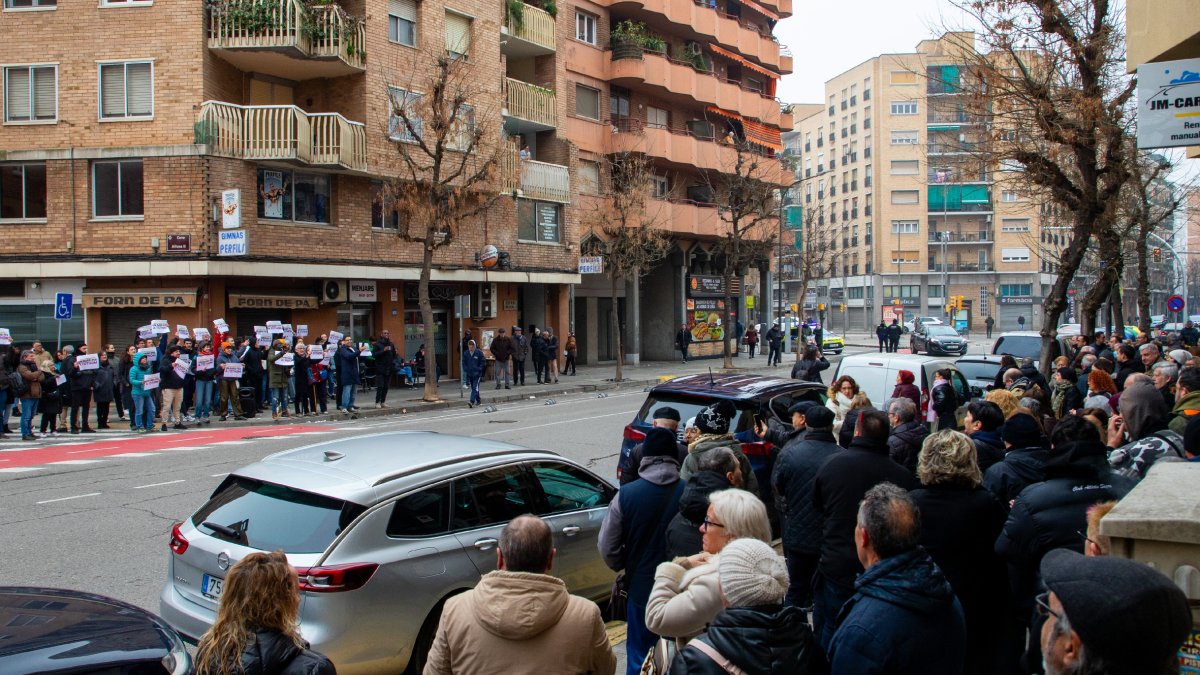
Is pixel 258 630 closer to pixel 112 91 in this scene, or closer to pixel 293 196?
pixel 293 196

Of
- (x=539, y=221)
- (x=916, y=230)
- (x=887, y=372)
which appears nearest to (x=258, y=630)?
(x=887, y=372)

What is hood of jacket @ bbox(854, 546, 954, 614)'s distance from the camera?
331cm

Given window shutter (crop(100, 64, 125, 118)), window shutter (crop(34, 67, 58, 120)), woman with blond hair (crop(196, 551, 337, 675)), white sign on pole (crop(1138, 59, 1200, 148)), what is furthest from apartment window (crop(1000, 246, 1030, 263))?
woman with blond hair (crop(196, 551, 337, 675))

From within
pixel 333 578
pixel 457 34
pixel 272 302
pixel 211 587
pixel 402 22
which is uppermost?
pixel 457 34

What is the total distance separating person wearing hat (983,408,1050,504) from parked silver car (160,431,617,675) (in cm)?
310

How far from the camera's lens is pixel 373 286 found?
92.8 feet

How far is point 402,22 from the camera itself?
1131 inches

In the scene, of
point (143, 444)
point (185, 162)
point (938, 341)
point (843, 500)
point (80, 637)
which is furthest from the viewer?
point (938, 341)

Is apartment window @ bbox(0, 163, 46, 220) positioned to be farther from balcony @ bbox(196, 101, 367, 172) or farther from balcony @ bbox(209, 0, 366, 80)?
balcony @ bbox(209, 0, 366, 80)

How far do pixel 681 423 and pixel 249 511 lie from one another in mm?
4772

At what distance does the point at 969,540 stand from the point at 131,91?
25566 millimetres

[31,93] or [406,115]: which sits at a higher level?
[31,93]

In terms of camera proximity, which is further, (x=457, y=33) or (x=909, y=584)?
(x=457, y=33)

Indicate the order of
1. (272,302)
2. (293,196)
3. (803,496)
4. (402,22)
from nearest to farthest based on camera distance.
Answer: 1. (803,496)
2. (272,302)
3. (293,196)
4. (402,22)
